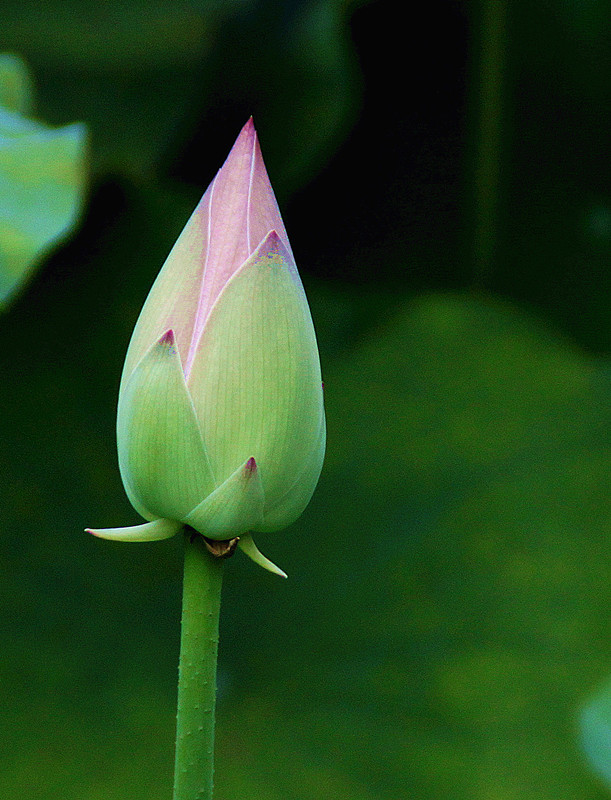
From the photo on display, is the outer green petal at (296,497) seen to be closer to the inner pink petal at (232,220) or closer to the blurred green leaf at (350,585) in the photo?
the inner pink petal at (232,220)

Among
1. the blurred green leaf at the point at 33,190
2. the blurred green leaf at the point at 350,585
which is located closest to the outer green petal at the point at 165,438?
the blurred green leaf at the point at 33,190

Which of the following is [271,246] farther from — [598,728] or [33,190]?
[598,728]

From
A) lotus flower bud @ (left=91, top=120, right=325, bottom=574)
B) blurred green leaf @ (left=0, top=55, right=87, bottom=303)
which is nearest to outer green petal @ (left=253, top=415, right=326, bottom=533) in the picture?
lotus flower bud @ (left=91, top=120, right=325, bottom=574)

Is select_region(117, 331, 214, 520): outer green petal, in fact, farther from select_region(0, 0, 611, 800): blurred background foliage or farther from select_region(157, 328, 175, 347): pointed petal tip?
select_region(0, 0, 611, 800): blurred background foliage

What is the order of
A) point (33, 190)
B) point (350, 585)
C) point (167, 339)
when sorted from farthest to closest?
point (350, 585) → point (33, 190) → point (167, 339)

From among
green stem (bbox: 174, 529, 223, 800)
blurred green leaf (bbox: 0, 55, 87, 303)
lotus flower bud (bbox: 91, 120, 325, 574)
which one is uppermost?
blurred green leaf (bbox: 0, 55, 87, 303)

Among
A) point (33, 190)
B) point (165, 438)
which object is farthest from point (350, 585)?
point (165, 438)

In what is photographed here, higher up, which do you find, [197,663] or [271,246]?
[271,246]
